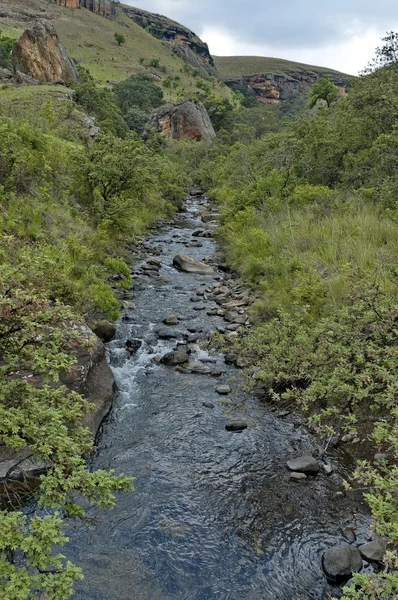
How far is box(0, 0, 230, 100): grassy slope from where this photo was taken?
4023 inches

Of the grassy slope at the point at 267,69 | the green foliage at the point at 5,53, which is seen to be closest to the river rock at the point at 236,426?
the green foliage at the point at 5,53

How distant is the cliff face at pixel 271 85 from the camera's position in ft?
Result: 568

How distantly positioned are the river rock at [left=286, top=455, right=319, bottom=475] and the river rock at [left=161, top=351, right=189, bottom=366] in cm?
436

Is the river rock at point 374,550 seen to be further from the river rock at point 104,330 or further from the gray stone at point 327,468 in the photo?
the river rock at point 104,330

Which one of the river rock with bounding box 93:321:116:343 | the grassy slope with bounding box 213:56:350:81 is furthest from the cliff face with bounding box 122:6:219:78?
the river rock with bounding box 93:321:116:343

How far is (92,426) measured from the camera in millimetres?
7598

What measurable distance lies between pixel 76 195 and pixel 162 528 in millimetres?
14824

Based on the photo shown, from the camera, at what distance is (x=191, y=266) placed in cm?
1866

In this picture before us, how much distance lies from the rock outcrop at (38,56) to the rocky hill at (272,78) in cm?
13051

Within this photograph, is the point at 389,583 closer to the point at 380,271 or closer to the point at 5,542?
the point at 5,542

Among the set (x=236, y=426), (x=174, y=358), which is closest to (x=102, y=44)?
(x=174, y=358)

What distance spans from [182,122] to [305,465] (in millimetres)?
79561

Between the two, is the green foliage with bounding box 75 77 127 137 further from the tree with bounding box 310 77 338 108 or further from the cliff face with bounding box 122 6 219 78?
the cliff face with bounding box 122 6 219 78

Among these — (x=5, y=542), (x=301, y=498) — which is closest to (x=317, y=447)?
(x=301, y=498)
